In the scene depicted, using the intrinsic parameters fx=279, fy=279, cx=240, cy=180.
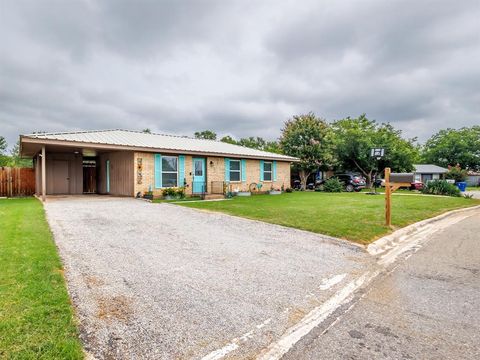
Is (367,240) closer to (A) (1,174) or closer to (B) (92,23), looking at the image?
(B) (92,23)

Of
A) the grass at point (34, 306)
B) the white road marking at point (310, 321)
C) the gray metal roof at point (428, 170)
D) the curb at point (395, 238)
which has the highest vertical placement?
the gray metal roof at point (428, 170)

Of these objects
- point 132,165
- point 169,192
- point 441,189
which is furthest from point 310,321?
point 441,189

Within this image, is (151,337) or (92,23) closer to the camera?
(151,337)

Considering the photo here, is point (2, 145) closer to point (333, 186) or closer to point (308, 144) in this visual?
point (308, 144)

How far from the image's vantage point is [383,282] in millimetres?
3910

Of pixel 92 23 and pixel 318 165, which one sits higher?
pixel 92 23

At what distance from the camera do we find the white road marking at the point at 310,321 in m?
2.24

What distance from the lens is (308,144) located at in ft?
81.1

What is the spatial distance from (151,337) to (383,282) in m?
3.17

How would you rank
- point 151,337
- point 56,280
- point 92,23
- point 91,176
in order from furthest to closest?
point 91,176 < point 92,23 < point 56,280 < point 151,337

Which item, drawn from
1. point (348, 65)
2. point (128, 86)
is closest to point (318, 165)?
point (348, 65)

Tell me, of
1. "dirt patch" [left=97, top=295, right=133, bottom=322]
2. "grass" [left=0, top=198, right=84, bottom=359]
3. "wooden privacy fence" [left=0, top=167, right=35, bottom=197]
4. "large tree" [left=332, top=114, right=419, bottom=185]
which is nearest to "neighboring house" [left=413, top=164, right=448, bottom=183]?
"large tree" [left=332, top=114, right=419, bottom=185]

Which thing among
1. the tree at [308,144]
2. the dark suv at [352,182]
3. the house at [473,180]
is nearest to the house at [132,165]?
the tree at [308,144]

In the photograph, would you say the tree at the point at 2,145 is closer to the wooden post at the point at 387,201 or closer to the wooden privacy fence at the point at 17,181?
the wooden privacy fence at the point at 17,181
